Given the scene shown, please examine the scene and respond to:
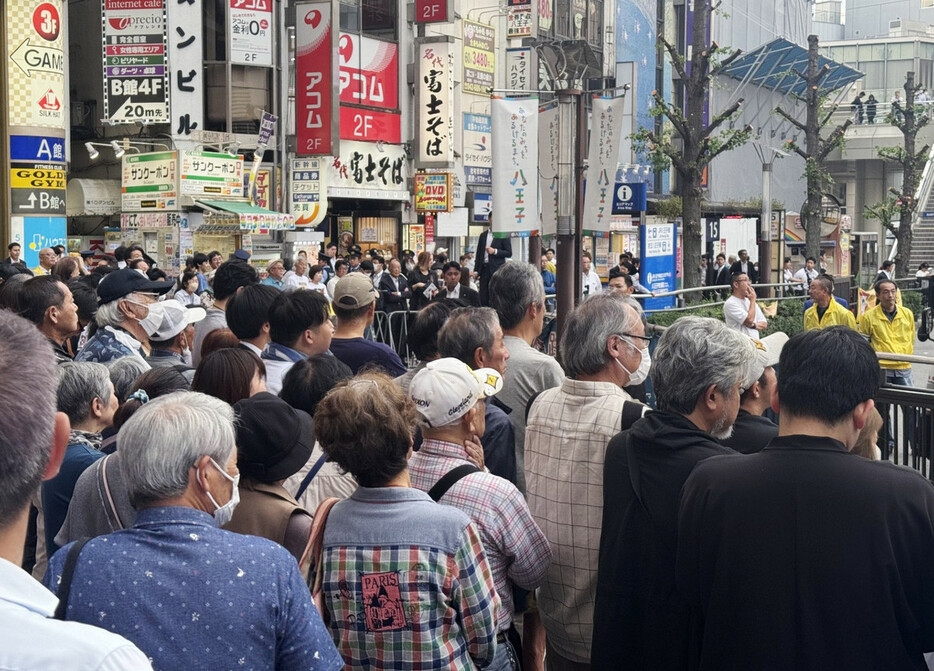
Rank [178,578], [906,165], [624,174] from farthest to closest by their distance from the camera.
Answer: [624,174] → [906,165] → [178,578]

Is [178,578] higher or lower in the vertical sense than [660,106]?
lower

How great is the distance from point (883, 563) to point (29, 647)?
78.7 inches

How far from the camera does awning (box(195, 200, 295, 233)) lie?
22672 mm

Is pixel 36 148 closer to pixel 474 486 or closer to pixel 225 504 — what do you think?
pixel 474 486

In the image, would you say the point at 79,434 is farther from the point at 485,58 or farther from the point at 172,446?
the point at 485,58

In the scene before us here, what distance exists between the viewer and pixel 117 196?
24234mm

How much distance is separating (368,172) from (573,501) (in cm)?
2617

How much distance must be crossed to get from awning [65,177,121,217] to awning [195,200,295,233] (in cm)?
262

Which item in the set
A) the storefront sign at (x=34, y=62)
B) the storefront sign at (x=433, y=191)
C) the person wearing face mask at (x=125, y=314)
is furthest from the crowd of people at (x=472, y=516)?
the storefront sign at (x=433, y=191)

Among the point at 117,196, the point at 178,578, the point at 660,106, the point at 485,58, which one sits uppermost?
the point at 485,58

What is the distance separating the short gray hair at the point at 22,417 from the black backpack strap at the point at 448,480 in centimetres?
178

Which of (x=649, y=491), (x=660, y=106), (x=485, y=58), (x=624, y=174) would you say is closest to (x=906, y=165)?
(x=624, y=174)

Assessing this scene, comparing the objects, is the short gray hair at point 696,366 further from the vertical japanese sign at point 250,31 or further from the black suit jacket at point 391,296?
the vertical japanese sign at point 250,31

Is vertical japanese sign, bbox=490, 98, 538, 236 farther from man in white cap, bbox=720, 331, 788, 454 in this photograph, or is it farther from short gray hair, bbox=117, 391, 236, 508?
short gray hair, bbox=117, 391, 236, 508
